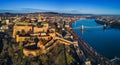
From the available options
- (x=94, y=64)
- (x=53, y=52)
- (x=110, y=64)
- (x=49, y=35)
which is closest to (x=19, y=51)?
(x=53, y=52)

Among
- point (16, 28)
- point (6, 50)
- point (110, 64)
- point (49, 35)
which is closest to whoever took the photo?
point (110, 64)

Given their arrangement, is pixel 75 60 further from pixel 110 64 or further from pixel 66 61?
pixel 110 64

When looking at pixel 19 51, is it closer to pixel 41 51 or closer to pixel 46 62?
pixel 41 51

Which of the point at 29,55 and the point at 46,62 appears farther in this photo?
the point at 29,55

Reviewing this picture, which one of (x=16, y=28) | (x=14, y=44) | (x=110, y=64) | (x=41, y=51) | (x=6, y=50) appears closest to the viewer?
(x=110, y=64)

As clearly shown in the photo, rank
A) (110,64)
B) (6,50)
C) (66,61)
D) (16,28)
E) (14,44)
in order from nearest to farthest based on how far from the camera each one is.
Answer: (66,61), (110,64), (6,50), (14,44), (16,28)

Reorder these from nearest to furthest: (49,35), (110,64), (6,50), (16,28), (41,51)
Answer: (110,64), (41,51), (6,50), (49,35), (16,28)

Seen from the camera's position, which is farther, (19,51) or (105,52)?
(105,52)

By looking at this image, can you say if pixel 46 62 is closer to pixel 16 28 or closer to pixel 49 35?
pixel 49 35

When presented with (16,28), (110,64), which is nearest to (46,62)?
(110,64)
